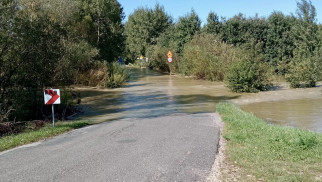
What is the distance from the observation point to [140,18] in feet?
228

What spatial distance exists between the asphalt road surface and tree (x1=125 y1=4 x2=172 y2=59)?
58.7 m

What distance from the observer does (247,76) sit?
76.1ft

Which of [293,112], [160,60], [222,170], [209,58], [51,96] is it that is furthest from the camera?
[160,60]

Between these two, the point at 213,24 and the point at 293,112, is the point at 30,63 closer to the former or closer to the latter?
the point at 293,112

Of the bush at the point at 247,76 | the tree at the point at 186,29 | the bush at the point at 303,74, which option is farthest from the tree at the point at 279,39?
the bush at the point at 247,76

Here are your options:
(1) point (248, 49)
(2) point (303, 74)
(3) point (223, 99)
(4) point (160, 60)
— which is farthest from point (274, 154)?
(4) point (160, 60)

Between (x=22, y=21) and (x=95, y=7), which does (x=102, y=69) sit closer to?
(x=95, y=7)

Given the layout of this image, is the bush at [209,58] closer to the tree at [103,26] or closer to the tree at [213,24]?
the tree at [213,24]

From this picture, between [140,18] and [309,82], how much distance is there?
159ft

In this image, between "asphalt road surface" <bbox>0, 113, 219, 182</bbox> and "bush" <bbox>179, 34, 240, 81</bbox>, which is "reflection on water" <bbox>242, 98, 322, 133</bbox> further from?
"bush" <bbox>179, 34, 240, 81</bbox>

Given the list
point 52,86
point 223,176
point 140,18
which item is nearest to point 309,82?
point 52,86

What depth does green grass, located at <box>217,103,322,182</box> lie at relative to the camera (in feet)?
18.6

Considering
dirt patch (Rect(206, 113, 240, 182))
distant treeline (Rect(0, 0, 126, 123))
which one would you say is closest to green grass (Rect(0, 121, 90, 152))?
distant treeline (Rect(0, 0, 126, 123))

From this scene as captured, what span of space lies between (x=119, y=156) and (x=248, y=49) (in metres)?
19.1
